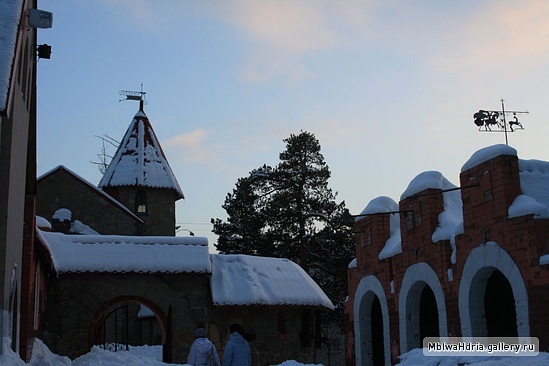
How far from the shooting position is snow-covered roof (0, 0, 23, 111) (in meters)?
7.91

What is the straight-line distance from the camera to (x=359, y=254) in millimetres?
20797

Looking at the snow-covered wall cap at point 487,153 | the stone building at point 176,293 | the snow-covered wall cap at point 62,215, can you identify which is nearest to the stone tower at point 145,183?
the snow-covered wall cap at point 62,215

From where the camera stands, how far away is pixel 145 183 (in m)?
35.4

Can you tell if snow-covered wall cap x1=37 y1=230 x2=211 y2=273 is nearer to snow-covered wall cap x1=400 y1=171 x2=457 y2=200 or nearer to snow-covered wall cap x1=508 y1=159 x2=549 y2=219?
snow-covered wall cap x1=400 y1=171 x2=457 y2=200

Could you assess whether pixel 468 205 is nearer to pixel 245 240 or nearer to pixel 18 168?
pixel 18 168

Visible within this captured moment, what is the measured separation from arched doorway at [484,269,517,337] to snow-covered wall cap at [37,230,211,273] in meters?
8.36

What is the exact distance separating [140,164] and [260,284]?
53.6 feet

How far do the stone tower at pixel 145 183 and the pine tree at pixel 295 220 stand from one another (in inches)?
185

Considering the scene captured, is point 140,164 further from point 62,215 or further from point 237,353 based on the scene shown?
point 237,353

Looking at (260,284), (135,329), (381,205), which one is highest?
(381,205)

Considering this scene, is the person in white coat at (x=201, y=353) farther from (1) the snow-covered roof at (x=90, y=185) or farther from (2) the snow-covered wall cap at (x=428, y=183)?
(1) the snow-covered roof at (x=90, y=185)

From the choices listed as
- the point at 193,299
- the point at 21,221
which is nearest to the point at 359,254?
the point at 193,299

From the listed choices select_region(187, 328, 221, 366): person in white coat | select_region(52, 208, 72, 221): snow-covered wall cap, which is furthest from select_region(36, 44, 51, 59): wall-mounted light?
select_region(52, 208, 72, 221): snow-covered wall cap

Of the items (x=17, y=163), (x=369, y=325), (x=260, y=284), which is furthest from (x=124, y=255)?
(x=17, y=163)
